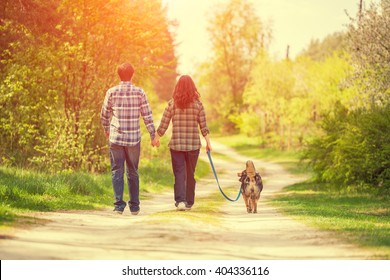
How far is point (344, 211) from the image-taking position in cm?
1518

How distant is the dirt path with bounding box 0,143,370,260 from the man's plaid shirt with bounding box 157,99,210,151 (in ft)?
5.13

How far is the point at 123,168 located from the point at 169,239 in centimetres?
368

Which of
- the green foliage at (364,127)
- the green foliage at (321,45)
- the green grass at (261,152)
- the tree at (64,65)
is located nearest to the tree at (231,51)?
the green grass at (261,152)

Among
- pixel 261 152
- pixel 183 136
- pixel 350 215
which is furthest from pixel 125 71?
pixel 261 152

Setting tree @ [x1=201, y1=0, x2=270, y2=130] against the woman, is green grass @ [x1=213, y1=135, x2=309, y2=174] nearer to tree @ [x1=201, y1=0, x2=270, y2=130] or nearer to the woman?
tree @ [x1=201, y1=0, x2=270, y2=130]

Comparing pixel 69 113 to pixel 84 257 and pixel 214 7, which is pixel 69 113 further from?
pixel 214 7

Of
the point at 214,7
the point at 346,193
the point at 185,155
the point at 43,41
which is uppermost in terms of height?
the point at 214,7

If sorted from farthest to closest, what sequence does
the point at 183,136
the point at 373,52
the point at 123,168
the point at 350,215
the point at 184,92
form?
the point at 373,52 < the point at 350,215 < the point at 183,136 < the point at 184,92 < the point at 123,168

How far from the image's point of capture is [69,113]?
2294cm

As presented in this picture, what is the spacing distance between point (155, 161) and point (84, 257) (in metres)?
23.2

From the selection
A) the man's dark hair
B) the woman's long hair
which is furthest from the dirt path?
the man's dark hair

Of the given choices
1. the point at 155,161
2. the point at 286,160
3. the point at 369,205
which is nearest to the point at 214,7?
the point at 286,160

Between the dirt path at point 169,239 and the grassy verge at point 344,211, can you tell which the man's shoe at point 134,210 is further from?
the grassy verge at point 344,211

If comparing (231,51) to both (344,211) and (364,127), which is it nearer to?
(364,127)
